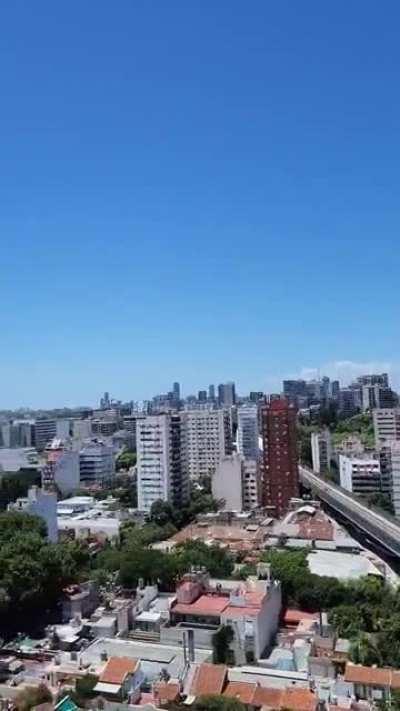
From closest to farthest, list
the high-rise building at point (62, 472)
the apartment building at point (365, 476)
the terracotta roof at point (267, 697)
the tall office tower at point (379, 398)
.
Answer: the terracotta roof at point (267, 697) < the apartment building at point (365, 476) < the high-rise building at point (62, 472) < the tall office tower at point (379, 398)

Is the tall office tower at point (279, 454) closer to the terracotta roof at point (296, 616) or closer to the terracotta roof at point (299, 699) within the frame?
the terracotta roof at point (296, 616)

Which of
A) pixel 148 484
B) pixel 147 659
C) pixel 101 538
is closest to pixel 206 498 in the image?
pixel 148 484

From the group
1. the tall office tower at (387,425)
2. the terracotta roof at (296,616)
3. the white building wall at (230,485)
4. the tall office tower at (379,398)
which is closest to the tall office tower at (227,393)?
the tall office tower at (379,398)

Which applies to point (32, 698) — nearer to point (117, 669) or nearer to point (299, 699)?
point (117, 669)

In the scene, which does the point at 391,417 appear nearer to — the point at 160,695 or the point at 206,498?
the point at 206,498

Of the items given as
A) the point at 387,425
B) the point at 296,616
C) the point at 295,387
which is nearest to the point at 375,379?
the point at 295,387

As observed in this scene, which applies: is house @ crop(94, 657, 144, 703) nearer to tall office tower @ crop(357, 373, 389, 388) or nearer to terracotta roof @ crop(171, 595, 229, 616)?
terracotta roof @ crop(171, 595, 229, 616)

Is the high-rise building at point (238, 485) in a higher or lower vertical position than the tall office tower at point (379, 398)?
lower
